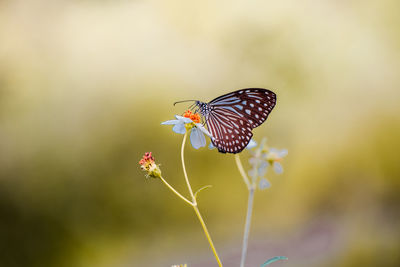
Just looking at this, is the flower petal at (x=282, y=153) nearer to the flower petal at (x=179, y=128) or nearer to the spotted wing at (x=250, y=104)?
the spotted wing at (x=250, y=104)

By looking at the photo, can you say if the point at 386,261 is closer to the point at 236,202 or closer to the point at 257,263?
the point at 257,263

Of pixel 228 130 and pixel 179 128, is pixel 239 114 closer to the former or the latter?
pixel 228 130

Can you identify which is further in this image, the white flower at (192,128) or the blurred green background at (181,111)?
the blurred green background at (181,111)

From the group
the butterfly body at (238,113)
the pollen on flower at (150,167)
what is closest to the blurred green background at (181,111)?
the butterfly body at (238,113)

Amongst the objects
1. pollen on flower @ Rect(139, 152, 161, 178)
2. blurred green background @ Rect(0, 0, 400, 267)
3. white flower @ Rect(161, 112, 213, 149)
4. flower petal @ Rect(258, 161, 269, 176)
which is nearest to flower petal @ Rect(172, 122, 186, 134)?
white flower @ Rect(161, 112, 213, 149)

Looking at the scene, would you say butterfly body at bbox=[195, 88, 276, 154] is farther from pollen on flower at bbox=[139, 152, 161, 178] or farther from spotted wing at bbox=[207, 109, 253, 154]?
pollen on flower at bbox=[139, 152, 161, 178]

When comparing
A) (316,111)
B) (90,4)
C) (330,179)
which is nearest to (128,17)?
(90,4)

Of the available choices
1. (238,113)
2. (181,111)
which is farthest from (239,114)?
(181,111)
